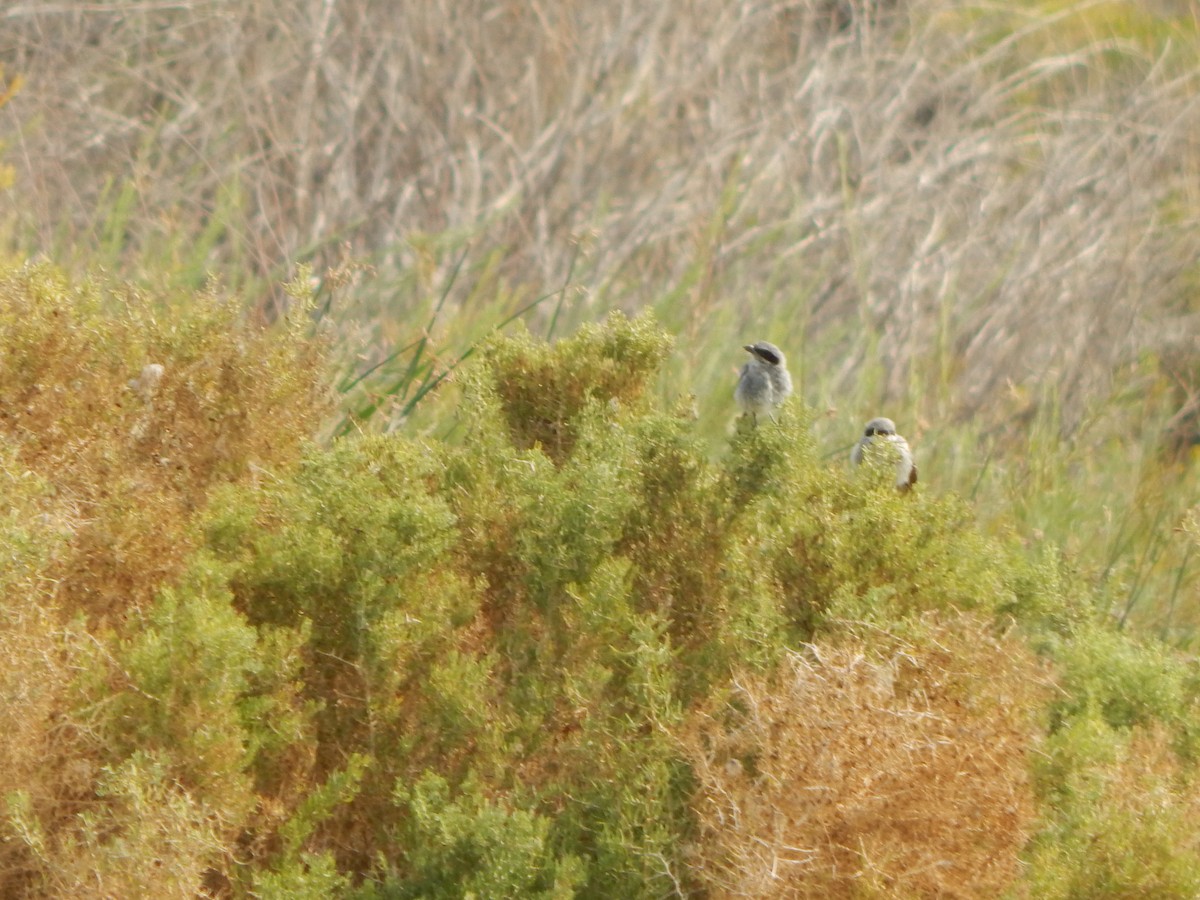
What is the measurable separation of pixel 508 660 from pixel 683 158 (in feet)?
20.1

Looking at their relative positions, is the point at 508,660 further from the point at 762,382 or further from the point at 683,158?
the point at 683,158

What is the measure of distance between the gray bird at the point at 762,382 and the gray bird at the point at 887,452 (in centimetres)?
33

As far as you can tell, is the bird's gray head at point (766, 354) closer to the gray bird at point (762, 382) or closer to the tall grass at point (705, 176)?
the gray bird at point (762, 382)

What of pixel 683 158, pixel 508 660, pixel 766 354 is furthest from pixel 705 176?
pixel 508 660

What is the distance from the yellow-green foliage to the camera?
279 centimetres

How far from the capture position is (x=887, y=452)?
3695 mm

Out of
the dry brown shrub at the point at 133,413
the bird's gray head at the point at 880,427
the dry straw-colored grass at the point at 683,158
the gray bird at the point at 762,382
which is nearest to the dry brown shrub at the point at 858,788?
the dry brown shrub at the point at 133,413

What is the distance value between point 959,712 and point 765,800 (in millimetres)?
435

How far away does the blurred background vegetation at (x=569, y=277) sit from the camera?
3270 millimetres

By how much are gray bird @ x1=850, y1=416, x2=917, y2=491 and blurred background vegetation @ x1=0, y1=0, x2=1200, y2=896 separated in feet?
0.73

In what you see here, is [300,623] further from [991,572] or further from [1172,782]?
[1172,782]

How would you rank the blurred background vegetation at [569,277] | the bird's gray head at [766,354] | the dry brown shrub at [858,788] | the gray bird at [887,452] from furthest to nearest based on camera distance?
the bird's gray head at [766,354] < the gray bird at [887,452] < the blurred background vegetation at [569,277] < the dry brown shrub at [858,788]

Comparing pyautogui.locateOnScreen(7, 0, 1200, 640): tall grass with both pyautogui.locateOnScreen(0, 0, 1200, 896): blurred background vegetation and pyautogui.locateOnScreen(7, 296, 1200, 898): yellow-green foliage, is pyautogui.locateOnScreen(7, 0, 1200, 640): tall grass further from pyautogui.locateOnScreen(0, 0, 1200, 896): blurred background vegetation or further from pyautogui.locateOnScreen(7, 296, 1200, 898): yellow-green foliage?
pyautogui.locateOnScreen(7, 296, 1200, 898): yellow-green foliage

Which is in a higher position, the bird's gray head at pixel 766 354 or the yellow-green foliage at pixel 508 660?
the yellow-green foliage at pixel 508 660
